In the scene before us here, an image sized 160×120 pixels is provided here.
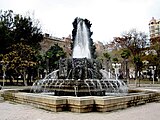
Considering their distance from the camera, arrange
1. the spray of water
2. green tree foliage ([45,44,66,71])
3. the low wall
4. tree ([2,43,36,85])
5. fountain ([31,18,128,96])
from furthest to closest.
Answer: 1. green tree foliage ([45,44,66,71])
2. tree ([2,43,36,85])
3. the spray of water
4. fountain ([31,18,128,96])
5. the low wall

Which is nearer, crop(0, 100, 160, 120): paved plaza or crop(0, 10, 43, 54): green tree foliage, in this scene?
crop(0, 100, 160, 120): paved plaza

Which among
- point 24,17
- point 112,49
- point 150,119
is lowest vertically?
point 150,119

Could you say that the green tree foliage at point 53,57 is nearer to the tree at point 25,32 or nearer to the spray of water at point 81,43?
the tree at point 25,32

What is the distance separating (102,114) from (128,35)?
1920 inches

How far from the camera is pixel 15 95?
14.1m

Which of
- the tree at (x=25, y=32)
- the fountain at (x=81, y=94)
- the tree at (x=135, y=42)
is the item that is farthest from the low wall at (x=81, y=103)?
the tree at (x=135, y=42)

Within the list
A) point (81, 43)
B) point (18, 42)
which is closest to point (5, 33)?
point (18, 42)

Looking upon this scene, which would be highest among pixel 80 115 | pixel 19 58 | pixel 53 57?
pixel 53 57

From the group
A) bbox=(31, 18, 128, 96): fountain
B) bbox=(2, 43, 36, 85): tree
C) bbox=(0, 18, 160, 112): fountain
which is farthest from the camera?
bbox=(2, 43, 36, 85): tree

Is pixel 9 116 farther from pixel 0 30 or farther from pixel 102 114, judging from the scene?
pixel 0 30

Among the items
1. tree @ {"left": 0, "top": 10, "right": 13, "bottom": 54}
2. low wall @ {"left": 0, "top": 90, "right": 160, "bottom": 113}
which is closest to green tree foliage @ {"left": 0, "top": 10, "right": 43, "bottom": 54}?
tree @ {"left": 0, "top": 10, "right": 13, "bottom": 54}

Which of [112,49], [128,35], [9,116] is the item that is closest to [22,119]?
[9,116]

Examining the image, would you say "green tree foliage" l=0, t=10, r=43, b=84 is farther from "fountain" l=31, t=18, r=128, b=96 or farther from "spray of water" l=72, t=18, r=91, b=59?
"fountain" l=31, t=18, r=128, b=96

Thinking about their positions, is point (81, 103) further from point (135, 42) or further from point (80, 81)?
point (135, 42)
